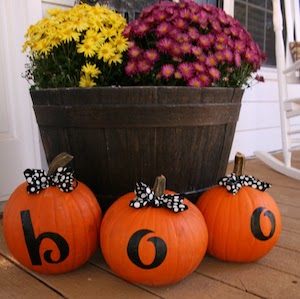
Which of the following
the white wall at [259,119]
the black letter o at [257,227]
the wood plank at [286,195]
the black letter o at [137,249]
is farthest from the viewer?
the white wall at [259,119]

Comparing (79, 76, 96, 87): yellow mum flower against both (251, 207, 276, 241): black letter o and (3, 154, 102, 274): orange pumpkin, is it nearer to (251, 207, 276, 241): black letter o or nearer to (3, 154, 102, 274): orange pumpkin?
(3, 154, 102, 274): orange pumpkin

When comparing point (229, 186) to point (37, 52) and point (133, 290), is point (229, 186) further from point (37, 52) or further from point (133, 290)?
point (37, 52)

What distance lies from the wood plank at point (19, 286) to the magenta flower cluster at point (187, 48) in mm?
547

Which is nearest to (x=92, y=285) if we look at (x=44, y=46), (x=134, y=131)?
(x=134, y=131)

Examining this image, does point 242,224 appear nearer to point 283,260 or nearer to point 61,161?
point 283,260

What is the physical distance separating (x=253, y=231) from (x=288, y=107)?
116 cm

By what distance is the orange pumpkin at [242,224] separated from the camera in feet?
2.60

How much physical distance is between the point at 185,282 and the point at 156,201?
20 cm

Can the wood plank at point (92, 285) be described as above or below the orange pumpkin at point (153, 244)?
below

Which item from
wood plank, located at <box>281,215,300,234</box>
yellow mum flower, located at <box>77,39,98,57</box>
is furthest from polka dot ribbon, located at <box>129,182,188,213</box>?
wood plank, located at <box>281,215,300,234</box>

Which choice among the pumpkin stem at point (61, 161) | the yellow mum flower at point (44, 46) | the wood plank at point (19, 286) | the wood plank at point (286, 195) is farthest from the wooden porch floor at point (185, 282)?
the yellow mum flower at point (44, 46)

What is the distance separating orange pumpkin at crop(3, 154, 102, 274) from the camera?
733mm

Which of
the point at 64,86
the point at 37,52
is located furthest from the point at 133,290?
the point at 37,52

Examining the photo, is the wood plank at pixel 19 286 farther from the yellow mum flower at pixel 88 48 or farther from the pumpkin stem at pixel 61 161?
the yellow mum flower at pixel 88 48
